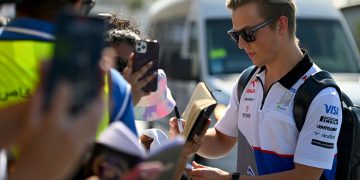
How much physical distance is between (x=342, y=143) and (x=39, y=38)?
1705mm

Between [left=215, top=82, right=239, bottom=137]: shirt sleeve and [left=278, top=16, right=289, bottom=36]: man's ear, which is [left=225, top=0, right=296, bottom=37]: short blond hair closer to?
[left=278, top=16, right=289, bottom=36]: man's ear

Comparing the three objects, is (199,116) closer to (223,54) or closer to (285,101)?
(285,101)

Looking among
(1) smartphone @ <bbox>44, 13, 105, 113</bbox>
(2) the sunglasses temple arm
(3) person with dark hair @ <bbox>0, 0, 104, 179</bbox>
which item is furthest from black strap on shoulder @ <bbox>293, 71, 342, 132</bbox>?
(1) smartphone @ <bbox>44, 13, 105, 113</bbox>

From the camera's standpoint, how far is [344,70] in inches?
303

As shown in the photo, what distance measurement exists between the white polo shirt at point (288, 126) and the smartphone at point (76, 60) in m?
1.71

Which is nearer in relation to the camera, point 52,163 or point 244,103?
point 52,163

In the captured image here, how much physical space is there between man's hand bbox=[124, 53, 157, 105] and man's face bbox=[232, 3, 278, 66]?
2.56 feet

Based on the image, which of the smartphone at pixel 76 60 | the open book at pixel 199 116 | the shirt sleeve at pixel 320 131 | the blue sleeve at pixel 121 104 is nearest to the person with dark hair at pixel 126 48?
the open book at pixel 199 116

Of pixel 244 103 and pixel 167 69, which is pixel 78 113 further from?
pixel 167 69

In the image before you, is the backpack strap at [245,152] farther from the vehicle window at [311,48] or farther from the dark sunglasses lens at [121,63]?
the vehicle window at [311,48]

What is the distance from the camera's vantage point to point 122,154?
5.54 ft

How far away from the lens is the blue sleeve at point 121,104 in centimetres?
201

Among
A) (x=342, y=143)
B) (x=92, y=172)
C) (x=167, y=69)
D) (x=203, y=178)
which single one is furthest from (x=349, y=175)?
(x=167, y=69)

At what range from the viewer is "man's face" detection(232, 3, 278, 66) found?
3.18 metres
